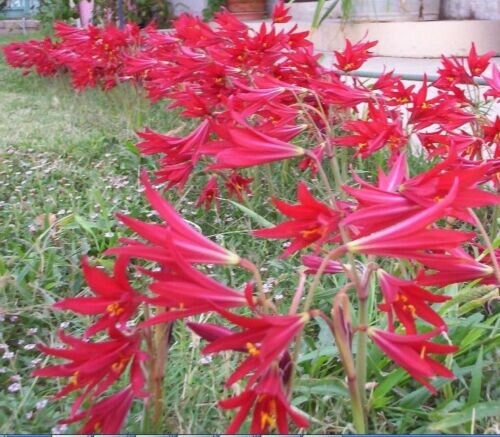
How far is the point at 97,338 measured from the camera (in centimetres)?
134

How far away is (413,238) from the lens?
2.44ft

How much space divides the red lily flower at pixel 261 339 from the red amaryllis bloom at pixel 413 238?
92 mm

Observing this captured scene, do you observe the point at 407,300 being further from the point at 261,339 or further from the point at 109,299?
the point at 109,299

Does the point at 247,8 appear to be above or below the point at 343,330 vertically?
below

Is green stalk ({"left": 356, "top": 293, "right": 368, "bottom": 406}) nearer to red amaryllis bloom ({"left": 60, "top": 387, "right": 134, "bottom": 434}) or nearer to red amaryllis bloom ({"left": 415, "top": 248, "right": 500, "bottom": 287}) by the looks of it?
red amaryllis bloom ({"left": 415, "top": 248, "right": 500, "bottom": 287})

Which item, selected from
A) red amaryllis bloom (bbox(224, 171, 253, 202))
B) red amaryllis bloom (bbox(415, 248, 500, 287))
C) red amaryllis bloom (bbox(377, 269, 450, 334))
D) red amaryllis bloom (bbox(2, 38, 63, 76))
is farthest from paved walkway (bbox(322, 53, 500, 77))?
red amaryllis bloom (bbox(377, 269, 450, 334))

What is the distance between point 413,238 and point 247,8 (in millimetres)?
6187

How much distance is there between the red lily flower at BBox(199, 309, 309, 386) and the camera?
0.71 m

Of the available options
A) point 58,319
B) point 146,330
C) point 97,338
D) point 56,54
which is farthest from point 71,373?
point 56,54

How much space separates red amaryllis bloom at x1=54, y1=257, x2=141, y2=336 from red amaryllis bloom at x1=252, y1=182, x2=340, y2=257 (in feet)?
0.51

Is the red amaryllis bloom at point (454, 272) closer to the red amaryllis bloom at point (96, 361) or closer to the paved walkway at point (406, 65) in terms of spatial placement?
the red amaryllis bloom at point (96, 361)

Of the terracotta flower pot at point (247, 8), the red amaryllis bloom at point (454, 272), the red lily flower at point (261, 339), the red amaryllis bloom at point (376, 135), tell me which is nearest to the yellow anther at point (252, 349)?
the red lily flower at point (261, 339)

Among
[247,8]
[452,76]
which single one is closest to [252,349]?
[452,76]

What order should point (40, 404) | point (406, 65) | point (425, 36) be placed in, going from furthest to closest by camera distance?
point (425, 36), point (406, 65), point (40, 404)
